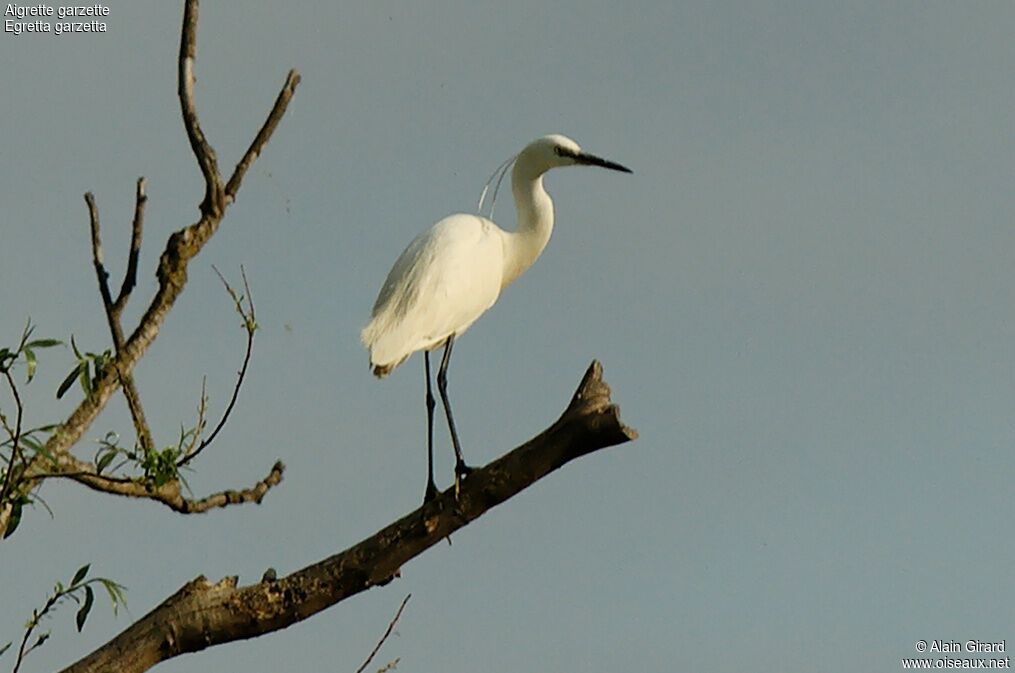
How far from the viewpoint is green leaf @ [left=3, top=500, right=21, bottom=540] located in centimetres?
396

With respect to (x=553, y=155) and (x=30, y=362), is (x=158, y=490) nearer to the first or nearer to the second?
(x=30, y=362)

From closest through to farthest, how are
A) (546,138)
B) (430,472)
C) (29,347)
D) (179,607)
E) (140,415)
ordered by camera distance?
1. (29,347)
2. (179,607)
3. (140,415)
4. (430,472)
5. (546,138)

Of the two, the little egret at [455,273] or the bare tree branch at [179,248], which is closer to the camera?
the bare tree branch at [179,248]

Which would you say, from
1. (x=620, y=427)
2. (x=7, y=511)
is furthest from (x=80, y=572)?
(x=620, y=427)

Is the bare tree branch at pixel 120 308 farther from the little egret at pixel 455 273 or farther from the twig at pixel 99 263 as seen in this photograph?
the little egret at pixel 455 273

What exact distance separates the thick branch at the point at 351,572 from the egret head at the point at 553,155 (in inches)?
105

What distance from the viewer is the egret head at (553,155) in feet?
23.0

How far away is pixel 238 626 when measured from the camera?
4309 millimetres

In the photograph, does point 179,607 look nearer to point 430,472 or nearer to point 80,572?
point 80,572

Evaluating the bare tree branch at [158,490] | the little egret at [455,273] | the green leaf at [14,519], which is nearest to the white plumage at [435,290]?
the little egret at [455,273]

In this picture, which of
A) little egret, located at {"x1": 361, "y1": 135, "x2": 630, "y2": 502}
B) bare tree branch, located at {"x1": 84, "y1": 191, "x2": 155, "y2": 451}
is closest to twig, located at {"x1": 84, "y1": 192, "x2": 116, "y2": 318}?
bare tree branch, located at {"x1": 84, "y1": 191, "x2": 155, "y2": 451}

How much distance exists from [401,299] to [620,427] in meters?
2.38

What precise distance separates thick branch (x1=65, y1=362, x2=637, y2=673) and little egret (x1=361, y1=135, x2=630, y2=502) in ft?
4.43

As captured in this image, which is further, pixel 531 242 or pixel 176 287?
pixel 531 242
